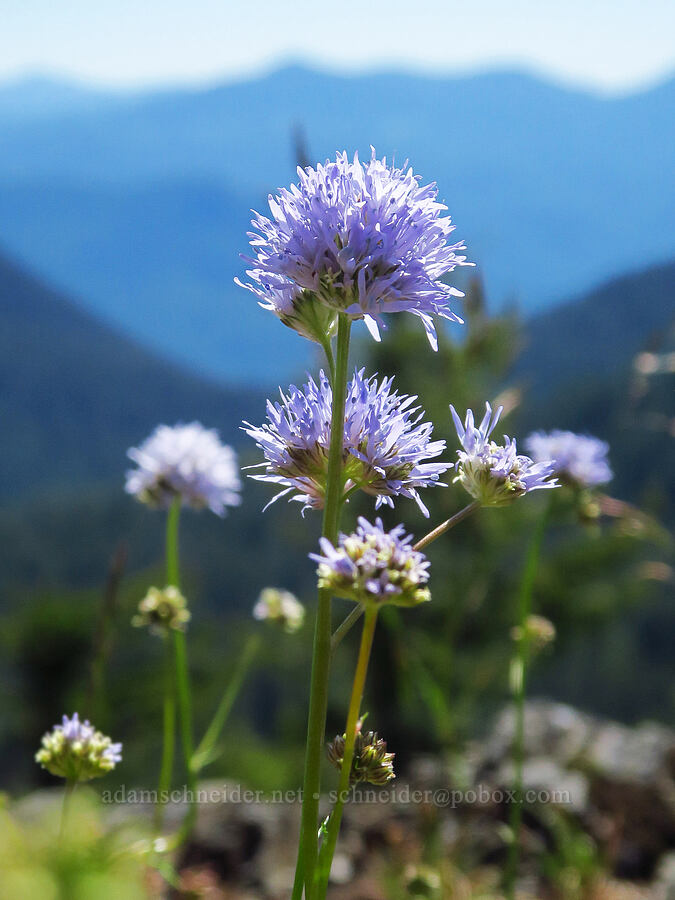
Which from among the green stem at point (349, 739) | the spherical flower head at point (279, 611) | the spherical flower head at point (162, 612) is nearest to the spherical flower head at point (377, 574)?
the green stem at point (349, 739)

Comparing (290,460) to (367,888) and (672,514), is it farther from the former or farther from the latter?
(672,514)

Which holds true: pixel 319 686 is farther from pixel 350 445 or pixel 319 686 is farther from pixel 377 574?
pixel 350 445

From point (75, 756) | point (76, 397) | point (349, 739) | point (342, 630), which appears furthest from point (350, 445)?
point (76, 397)

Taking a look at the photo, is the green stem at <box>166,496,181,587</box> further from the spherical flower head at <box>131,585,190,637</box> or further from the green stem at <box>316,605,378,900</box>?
the green stem at <box>316,605,378,900</box>

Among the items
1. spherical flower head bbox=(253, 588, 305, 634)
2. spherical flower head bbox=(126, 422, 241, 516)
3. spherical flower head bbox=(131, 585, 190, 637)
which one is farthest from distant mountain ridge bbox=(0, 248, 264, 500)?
spherical flower head bbox=(131, 585, 190, 637)

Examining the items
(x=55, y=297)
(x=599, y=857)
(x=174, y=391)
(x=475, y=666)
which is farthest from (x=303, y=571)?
(x=55, y=297)

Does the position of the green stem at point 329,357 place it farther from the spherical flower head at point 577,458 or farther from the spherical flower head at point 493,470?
the spherical flower head at point 577,458
